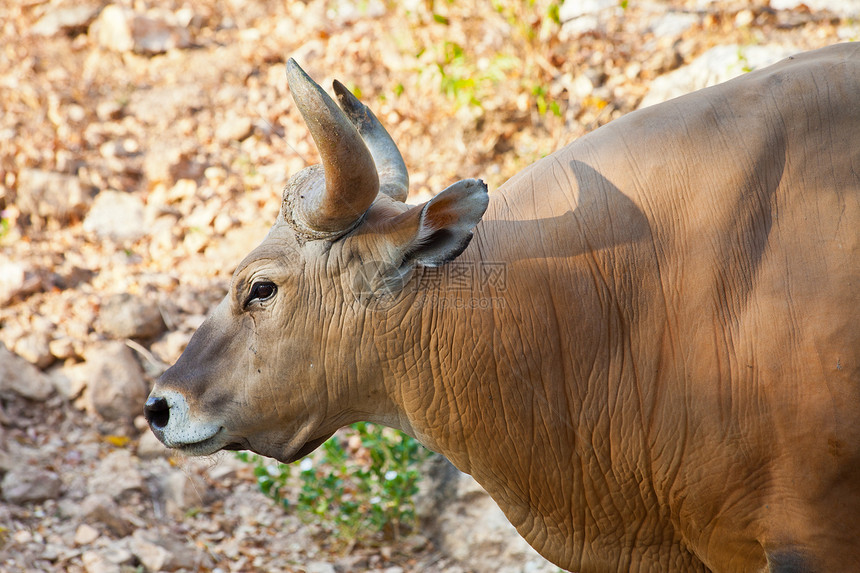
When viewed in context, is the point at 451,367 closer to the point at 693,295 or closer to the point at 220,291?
the point at 693,295

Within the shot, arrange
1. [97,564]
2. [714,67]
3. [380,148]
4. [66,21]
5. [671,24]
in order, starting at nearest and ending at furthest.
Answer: [380,148]
[97,564]
[714,67]
[671,24]
[66,21]

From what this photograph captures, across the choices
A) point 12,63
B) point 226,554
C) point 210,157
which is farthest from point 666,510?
point 12,63

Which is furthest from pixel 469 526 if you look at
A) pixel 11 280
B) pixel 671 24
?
pixel 671 24

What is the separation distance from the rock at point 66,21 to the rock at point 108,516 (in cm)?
748

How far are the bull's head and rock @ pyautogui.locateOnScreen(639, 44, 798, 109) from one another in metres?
5.39

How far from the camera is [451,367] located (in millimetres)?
3705

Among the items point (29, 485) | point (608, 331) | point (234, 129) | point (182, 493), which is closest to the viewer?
point (608, 331)

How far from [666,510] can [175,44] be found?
9.66 m

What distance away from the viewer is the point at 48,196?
914 centimetres

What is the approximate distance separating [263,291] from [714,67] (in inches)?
244

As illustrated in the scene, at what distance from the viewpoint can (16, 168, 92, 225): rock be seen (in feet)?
29.8

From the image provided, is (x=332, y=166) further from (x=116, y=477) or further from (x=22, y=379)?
(x=22, y=379)

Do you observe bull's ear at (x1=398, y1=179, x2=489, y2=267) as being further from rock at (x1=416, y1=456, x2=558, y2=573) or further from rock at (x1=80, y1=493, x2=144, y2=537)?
rock at (x1=80, y1=493, x2=144, y2=537)

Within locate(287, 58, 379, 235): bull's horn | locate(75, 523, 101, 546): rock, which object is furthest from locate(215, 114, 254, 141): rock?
locate(287, 58, 379, 235): bull's horn
